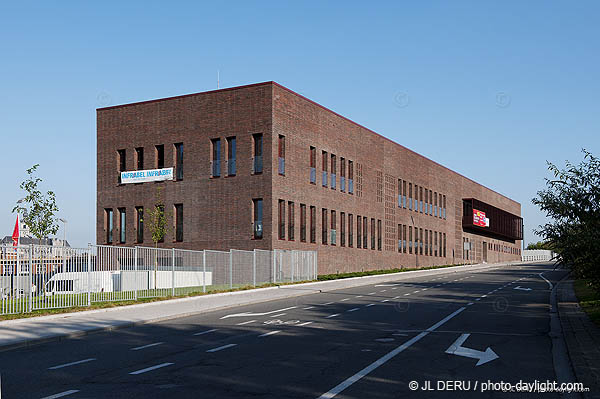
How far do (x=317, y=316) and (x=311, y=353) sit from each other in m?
7.99

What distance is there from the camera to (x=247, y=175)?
43656 millimetres

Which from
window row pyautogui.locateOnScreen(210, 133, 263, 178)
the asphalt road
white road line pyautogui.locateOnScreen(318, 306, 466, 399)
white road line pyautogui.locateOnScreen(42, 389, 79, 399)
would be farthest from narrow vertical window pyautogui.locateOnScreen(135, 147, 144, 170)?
white road line pyautogui.locateOnScreen(42, 389, 79, 399)

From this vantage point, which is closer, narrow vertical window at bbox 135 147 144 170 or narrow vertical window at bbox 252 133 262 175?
narrow vertical window at bbox 252 133 262 175

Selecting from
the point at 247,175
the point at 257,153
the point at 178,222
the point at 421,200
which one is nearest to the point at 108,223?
the point at 178,222

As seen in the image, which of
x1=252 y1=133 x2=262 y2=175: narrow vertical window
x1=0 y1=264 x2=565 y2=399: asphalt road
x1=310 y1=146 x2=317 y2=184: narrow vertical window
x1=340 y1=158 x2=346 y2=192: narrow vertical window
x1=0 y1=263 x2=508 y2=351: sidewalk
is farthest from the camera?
x1=340 y1=158 x2=346 y2=192: narrow vertical window

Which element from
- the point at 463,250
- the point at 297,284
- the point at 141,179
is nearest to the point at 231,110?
the point at 141,179

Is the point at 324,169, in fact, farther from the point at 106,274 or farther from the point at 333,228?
the point at 106,274

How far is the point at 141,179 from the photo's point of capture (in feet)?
157

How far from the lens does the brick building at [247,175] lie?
43.6 metres

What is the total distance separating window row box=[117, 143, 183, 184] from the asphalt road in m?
26.2

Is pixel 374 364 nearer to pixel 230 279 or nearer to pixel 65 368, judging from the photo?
pixel 65 368

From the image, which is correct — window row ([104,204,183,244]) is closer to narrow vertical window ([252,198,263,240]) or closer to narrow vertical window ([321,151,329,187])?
narrow vertical window ([252,198,263,240])

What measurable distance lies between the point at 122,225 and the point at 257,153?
12339mm

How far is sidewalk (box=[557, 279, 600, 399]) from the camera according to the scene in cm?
958
